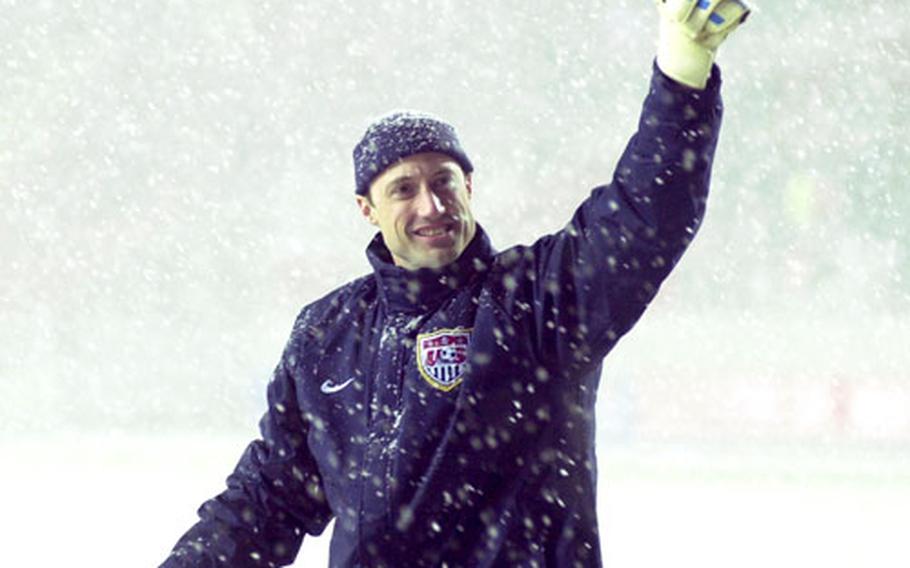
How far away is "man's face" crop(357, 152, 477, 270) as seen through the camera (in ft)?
4.35

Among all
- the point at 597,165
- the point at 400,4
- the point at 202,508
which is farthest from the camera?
the point at 400,4

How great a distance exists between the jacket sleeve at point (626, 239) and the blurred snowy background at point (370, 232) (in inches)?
152

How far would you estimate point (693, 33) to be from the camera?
3.60ft

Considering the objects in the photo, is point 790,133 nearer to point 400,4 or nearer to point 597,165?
point 597,165

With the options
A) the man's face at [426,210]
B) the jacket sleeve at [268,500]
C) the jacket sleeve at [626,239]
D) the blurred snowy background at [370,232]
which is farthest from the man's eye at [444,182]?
the blurred snowy background at [370,232]

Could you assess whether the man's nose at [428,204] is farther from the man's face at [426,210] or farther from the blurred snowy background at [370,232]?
the blurred snowy background at [370,232]

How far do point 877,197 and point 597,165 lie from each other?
3.65m

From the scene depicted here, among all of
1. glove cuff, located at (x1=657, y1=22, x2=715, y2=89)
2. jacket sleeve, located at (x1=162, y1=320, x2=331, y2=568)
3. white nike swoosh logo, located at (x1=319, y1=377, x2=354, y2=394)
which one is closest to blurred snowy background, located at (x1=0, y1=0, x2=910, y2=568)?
jacket sleeve, located at (x1=162, y1=320, x2=331, y2=568)

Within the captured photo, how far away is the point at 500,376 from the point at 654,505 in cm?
473

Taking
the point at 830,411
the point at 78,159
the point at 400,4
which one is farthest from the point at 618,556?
the point at 400,4

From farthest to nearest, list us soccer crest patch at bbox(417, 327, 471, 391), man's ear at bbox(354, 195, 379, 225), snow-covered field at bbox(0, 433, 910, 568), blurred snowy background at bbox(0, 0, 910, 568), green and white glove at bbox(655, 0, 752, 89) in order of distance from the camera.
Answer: blurred snowy background at bbox(0, 0, 910, 568)
snow-covered field at bbox(0, 433, 910, 568)
man's ear at bbox(354, 195, 379, 225)
us soccer crest patch at bbox(417, 327, 471, 391)
green and white glove at bbox(655, 0, 752, 89)

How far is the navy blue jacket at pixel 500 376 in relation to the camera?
116cm

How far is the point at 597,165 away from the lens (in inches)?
617

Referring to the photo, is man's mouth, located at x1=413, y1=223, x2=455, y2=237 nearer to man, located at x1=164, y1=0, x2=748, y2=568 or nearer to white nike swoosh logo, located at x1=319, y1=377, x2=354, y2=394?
man, located at x1=164, y1=0, x2=748, y2=568
